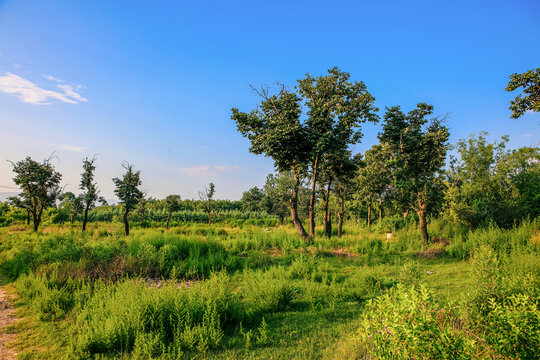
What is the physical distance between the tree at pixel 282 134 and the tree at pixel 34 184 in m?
21.6

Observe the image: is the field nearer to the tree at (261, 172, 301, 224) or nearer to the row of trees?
the row of trees

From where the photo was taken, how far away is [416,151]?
13523 mm

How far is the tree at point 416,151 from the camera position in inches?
518

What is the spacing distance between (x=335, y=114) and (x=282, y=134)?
150 inches

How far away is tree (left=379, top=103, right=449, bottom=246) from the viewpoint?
13156 millimetres

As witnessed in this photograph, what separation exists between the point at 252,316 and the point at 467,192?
24.6 metres

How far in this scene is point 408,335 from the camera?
2.41 metres

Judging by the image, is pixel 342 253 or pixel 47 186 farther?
pixel 47 186

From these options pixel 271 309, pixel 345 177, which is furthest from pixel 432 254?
pixel 271 309

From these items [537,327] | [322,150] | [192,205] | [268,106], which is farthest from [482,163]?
[192,205]

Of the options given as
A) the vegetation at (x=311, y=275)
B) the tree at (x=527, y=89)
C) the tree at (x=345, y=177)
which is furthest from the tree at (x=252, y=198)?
the tree at (x=527, y=89)

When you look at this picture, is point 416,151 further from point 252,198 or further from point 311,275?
point 252,198

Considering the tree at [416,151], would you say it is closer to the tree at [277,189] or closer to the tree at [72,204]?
the tree at [277,189]

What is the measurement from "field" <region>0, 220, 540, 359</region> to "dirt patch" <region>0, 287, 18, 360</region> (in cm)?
15
